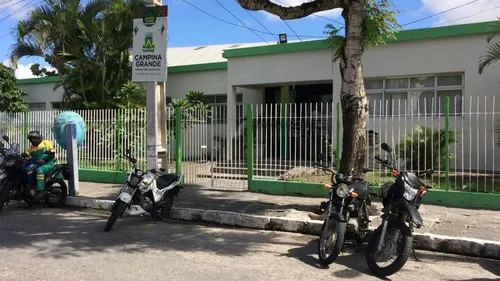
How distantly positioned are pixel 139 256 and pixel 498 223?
5.38 metres

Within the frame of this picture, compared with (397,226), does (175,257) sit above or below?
below

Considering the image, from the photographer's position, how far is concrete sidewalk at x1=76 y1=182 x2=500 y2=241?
6699 millimetres

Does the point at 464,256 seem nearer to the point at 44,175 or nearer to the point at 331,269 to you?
the point at 331,269

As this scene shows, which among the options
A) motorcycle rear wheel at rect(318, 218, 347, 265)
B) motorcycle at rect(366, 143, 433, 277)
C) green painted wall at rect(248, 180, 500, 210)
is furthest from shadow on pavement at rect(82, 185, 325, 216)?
motorcycle at rect(366, 143, 433, 277)

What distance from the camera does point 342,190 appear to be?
5402 mm

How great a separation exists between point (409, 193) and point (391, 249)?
0.63 meters

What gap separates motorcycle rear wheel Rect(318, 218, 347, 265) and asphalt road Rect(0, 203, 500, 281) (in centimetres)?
12

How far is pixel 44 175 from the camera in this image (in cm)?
858

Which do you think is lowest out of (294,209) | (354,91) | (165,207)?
(294,209)

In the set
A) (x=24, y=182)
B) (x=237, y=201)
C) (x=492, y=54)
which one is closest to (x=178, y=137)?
(x=237, y=201)

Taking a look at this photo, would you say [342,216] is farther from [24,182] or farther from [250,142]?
[24,182]

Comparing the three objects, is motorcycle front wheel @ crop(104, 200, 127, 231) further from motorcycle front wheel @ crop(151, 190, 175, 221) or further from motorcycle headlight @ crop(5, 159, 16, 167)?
motorcycle headlight @ crop(5, 159, 16, 167)

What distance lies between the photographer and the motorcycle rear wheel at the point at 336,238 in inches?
200

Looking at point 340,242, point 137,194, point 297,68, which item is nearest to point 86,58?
point 297,68
